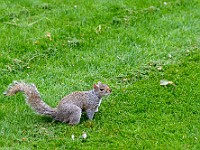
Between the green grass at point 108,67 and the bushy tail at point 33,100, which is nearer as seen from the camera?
the green grass at point 108,67

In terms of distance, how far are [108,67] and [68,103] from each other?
1493 millimetres

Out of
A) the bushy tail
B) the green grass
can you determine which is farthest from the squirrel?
the green grass

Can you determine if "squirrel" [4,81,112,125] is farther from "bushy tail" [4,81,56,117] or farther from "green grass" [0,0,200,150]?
"green grass" [0,0,200,150]

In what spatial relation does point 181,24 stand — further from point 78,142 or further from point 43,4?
point 78,142

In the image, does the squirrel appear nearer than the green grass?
No

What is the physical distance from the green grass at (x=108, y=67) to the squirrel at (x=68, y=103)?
0.33 ft

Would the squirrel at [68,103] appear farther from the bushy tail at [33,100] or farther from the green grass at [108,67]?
the green grass at [108,67]

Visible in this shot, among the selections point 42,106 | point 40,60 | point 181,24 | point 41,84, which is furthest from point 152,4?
point 42,106

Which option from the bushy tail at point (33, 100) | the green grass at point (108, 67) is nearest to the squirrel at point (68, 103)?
the bushy tail at point (33, 100)

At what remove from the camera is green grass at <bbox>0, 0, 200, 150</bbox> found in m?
4.84

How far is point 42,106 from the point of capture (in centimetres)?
502

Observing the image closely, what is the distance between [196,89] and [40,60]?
208cm

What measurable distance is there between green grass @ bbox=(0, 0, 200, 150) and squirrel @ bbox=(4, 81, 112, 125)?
0.33ft

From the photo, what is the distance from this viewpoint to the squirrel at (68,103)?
495cm
